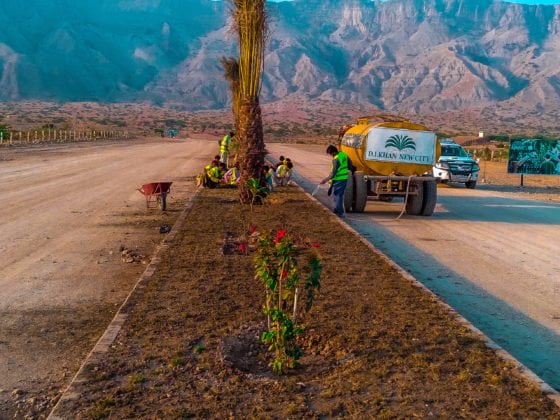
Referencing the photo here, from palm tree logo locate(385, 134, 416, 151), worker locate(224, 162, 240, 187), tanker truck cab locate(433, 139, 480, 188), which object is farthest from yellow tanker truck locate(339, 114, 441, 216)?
tanker truck cab locate(433, 139, 480, 188)

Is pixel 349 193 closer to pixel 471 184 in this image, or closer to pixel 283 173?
pixel 283 173

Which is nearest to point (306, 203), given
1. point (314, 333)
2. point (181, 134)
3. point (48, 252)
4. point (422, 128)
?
point (422, 128)

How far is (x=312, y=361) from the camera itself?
589 cm

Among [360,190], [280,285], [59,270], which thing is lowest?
[59,270]

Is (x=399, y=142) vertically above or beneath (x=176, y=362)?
above

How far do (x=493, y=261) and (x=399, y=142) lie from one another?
629 cm

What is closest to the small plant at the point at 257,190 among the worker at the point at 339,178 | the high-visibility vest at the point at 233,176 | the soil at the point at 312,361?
the worker at the point at 339,178

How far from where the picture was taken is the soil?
4883mm

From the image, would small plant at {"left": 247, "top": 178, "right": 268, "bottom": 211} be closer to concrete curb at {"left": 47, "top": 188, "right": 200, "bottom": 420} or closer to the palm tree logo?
the palm tree logo

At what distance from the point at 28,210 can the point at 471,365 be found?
12.4 metres

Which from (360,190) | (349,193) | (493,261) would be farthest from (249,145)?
(493,261)

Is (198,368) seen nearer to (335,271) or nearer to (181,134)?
(335,271)

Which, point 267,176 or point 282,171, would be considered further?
point 282,171

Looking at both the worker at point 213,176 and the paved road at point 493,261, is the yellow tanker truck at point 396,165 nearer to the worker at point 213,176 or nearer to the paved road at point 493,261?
the paved road at point 493,261
